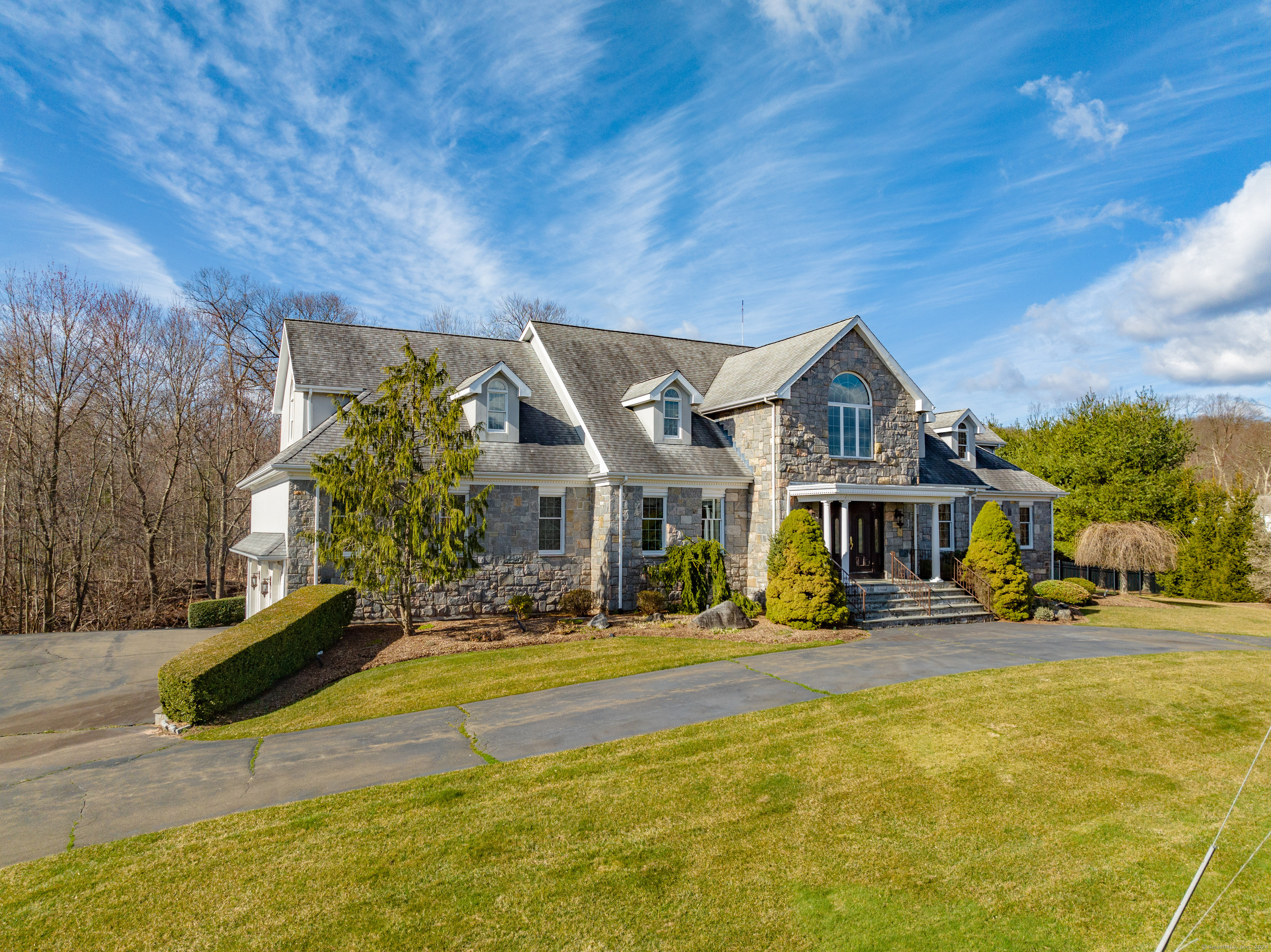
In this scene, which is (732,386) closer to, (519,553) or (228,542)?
(519,553)

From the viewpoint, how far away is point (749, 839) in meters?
6.29

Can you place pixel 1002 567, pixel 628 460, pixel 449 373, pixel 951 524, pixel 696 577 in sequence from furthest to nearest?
pixel 951 524 < pixel 449 373 < pixel 1002 567 < pixel 628 460 < pixel 696 577

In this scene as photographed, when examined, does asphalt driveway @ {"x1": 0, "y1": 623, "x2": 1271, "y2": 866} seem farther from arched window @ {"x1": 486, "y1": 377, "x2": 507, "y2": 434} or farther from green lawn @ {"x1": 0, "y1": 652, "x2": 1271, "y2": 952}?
arched window @ {"x1": 486, "y1": 377, "x2": 507, "y2": 434}

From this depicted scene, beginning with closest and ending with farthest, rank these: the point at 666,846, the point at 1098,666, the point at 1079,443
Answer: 1. the point at 666,846
2. the point at 1098,666
3. the point at 1079,443

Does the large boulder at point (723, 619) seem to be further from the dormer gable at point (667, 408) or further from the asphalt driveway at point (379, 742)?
the dormer gable at point (667, 408)

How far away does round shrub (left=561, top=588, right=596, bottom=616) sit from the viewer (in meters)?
18.7

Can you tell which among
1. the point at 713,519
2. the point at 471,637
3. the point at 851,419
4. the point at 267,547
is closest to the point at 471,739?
the point at 471,637

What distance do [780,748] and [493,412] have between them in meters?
13.5

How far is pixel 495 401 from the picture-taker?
19.7 metres

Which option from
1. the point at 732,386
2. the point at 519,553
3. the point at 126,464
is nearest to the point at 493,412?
the point at 519,553

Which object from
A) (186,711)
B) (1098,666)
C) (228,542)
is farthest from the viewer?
(228,542)

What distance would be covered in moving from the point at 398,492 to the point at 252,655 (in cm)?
516

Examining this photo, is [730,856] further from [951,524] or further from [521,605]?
[951,524]

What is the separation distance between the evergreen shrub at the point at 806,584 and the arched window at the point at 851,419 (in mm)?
3885
